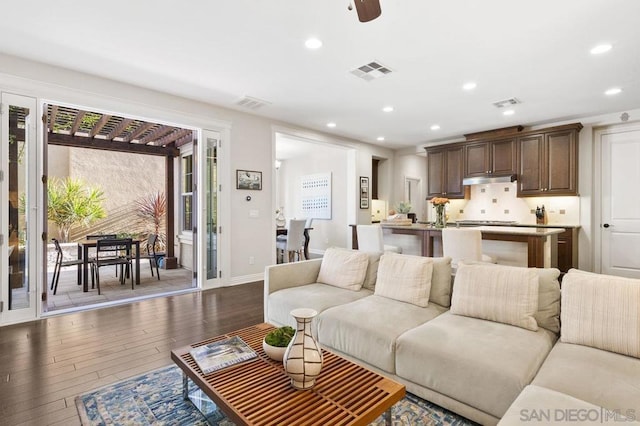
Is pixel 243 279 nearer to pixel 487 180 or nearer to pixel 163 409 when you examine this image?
pixel 163 409

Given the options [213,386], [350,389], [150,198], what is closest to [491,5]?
[350,389]

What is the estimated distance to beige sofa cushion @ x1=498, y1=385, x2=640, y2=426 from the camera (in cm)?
113

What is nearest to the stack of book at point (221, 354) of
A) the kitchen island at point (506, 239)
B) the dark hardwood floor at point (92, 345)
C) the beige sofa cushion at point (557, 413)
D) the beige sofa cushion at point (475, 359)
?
the dark hardwood floor at point (92, 345)

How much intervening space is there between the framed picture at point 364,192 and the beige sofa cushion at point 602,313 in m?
5.59

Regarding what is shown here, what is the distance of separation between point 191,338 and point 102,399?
1000 mm

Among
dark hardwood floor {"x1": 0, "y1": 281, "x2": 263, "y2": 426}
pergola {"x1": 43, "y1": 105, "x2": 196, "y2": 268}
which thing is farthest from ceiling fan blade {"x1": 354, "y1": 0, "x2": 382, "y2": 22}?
pergola {"x1": 43, "y1": 105, "x2": 196, "y2": 268}

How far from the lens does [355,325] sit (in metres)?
2.22

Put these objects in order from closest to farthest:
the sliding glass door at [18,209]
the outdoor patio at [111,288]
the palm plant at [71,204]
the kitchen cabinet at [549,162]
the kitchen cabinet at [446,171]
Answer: the sliding glass door at [18,209] < the outdoor patio at [111,288] < the kitchen cabinet at [549,162] < the kitchen cabinet at [446,171] < the palm plant at [71,204]

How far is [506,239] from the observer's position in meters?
3.89

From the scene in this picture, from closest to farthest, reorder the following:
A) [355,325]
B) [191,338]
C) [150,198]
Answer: [355,325] < [191,338] < [150,198]

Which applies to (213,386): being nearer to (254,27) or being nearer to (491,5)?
(254,27)

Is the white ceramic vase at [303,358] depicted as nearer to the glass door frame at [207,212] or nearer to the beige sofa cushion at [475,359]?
the beige sofa cushion at [475,359]

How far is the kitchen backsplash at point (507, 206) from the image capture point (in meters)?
5.75

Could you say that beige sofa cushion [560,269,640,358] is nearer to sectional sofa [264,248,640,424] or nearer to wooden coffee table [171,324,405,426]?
sectional sofa [264,248,640,424]
